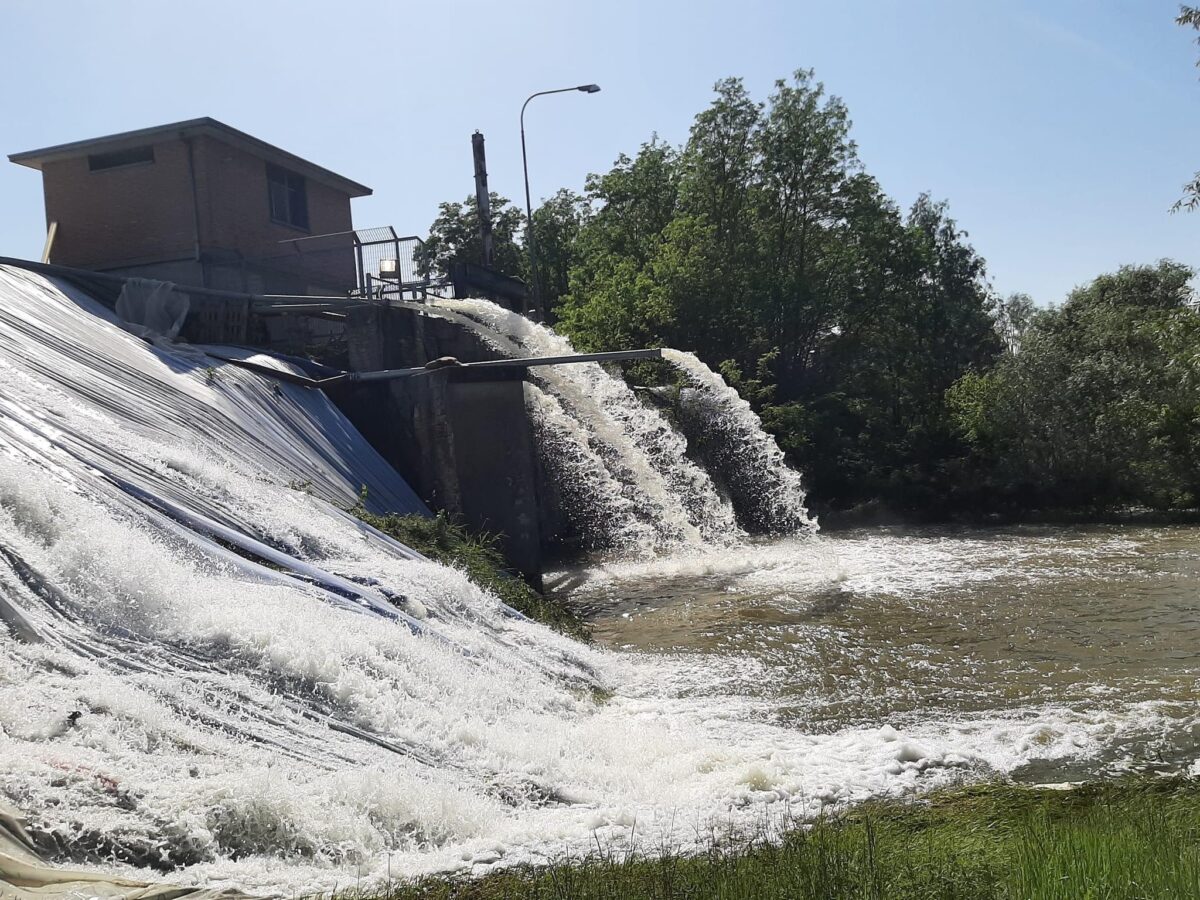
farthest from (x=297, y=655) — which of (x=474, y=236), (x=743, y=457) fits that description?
(x=474, y=236)

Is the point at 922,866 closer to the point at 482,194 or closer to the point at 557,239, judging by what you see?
the point at 482,194

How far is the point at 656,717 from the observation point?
8883 mm

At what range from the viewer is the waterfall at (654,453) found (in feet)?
65.0

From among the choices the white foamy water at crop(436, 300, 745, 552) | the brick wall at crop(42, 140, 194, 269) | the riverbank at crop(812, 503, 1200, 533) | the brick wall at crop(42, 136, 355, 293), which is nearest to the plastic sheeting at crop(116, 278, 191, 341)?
the white foamy water at crop(436, 300, 745, 552)

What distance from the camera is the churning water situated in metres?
5.44

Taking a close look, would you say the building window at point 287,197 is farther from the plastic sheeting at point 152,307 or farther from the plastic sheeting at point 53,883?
the plastic sheeting at point 53,883

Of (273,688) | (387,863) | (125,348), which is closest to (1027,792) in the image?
(387,863)

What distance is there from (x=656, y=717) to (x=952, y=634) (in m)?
4.62

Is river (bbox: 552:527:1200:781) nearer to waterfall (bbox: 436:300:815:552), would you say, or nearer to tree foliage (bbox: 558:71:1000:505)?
waterfall (bbox: 436:300:815:552)

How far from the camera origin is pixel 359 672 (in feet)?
24.2

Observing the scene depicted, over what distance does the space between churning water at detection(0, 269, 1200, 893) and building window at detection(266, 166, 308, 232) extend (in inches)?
543

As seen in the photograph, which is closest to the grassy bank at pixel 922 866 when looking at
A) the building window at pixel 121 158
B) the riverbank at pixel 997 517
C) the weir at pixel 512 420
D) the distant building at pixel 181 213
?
the weir at pixel 512 420

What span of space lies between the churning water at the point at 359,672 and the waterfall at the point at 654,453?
4681 mm

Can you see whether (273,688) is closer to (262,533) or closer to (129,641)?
(129,641)
